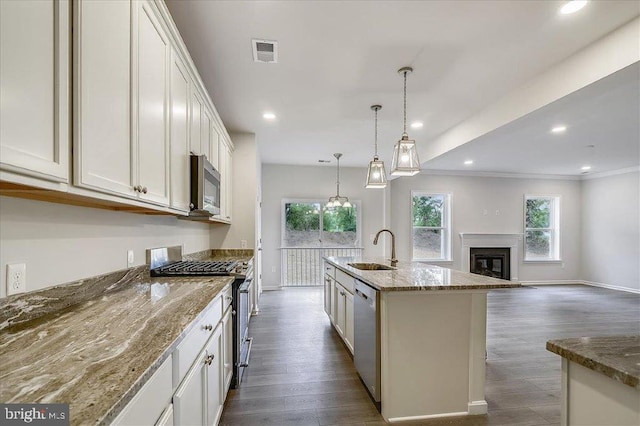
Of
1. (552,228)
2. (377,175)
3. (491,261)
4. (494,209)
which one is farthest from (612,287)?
(377,175)

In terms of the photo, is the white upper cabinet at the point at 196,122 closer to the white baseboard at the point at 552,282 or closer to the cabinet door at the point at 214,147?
the cabinet door at the point at 214,147

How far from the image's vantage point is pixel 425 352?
2016 millimetres

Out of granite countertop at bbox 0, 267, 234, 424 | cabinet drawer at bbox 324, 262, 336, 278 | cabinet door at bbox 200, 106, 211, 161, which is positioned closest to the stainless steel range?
granite countertop at bbox 0, 267, 234, 424

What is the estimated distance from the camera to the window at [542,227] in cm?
744

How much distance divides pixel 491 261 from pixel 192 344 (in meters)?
7.64

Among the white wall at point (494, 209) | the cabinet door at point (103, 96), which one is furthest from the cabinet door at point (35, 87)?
the white wall at point (494, 209)

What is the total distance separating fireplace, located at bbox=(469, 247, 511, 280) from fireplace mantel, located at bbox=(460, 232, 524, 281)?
0.08 meters

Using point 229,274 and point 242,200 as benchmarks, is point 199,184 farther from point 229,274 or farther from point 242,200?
point 242,200

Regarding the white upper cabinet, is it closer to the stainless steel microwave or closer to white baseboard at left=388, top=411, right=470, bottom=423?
the stainless steel microwave

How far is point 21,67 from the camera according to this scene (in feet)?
2.52

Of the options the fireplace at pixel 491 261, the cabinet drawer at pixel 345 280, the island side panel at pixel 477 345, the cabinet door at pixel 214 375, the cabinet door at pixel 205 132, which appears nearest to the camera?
the cabinet door at pixel 214 375

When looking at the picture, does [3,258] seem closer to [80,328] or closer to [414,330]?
[80,328]

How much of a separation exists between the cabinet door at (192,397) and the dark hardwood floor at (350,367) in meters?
0.78

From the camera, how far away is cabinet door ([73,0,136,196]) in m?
0.97
